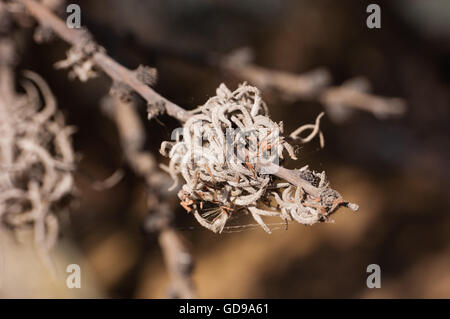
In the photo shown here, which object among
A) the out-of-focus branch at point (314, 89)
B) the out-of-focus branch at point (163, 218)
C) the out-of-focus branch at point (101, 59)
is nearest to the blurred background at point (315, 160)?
the out-of-focus branch at point (314, 89)

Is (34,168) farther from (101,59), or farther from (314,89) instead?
(314,89)

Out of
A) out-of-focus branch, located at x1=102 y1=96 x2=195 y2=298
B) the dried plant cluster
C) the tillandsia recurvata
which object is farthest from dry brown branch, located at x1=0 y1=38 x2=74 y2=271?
the tillandsia recurvata

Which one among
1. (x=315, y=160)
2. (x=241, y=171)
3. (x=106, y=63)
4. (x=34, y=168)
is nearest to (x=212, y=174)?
(x=241, y=171)

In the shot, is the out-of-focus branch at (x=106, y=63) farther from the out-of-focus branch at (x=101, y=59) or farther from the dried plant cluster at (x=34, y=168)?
the dried plant cluster at (x=34, y=168)

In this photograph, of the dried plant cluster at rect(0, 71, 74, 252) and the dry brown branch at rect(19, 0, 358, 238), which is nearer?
the dry brown branch at rect(19, 0, 358, 238)

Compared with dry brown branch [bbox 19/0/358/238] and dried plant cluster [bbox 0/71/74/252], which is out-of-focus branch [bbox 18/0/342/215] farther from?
dried plant cluster [bbox 0/71/74/252]

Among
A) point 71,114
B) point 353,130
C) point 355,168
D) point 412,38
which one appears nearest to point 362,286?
point 355,168
